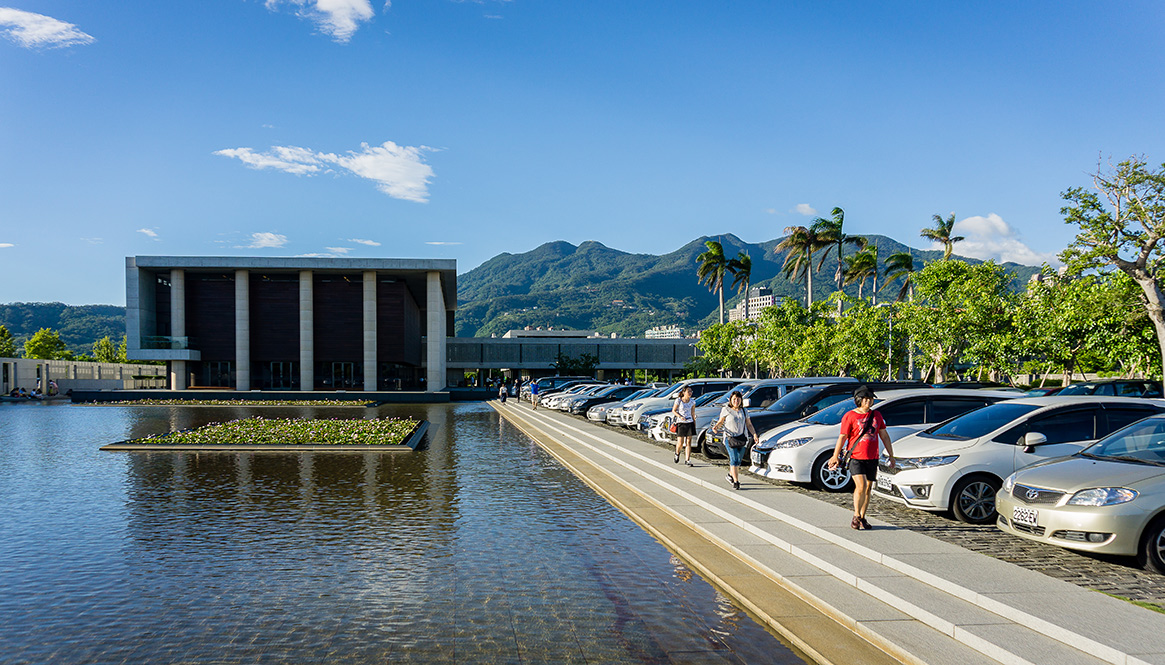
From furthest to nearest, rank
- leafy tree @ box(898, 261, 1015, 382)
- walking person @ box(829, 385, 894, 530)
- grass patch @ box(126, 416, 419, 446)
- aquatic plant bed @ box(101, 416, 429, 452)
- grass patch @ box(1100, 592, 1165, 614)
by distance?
leafy tree @ box(898, 261, 1015, 382), grass patch @ box(126, 416, 419, 446), aquatic plant bed @ box(101, 416, 429, 452), walking person @ box(829, 385, 894, 530), grass patch @ box(1100, 592, 1165, 614)

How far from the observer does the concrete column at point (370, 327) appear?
61969 mm

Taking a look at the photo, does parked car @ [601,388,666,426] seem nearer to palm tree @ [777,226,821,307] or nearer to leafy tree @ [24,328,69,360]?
palm tree @ [777,226,821,307]

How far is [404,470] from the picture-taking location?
53.2 ft

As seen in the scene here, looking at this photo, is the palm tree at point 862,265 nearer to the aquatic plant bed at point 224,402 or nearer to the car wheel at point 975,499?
the aquatic plant bed at point 224,402

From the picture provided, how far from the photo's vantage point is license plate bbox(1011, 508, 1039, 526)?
8367 millimetres

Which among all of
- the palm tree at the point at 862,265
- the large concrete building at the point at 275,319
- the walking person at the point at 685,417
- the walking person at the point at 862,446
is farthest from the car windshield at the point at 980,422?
the palm tree at the point at 862,265

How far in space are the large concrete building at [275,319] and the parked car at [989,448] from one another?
54408 mm

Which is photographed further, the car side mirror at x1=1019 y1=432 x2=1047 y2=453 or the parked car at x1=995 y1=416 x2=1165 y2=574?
the car side mirror at x1=1019 y1=432 x2=1047 y2=453

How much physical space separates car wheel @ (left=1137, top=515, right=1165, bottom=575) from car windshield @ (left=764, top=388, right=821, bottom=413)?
8728 mm

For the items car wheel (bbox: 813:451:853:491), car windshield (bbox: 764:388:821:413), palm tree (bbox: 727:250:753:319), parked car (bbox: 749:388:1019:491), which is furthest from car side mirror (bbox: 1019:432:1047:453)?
palm tree (bbox: 727:250:753:319)

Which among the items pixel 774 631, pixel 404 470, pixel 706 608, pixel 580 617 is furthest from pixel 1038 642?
pixel 404 470

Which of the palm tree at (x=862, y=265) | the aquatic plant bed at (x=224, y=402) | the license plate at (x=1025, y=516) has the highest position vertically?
the palm tree at (x=862, y=265)

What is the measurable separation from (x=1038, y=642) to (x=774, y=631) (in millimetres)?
1859

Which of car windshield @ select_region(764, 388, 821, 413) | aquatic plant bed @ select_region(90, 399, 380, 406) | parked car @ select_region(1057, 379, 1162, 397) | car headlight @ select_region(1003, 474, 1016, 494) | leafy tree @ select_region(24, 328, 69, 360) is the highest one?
leafy tree @ select_region(24, 328, 69, 360)
